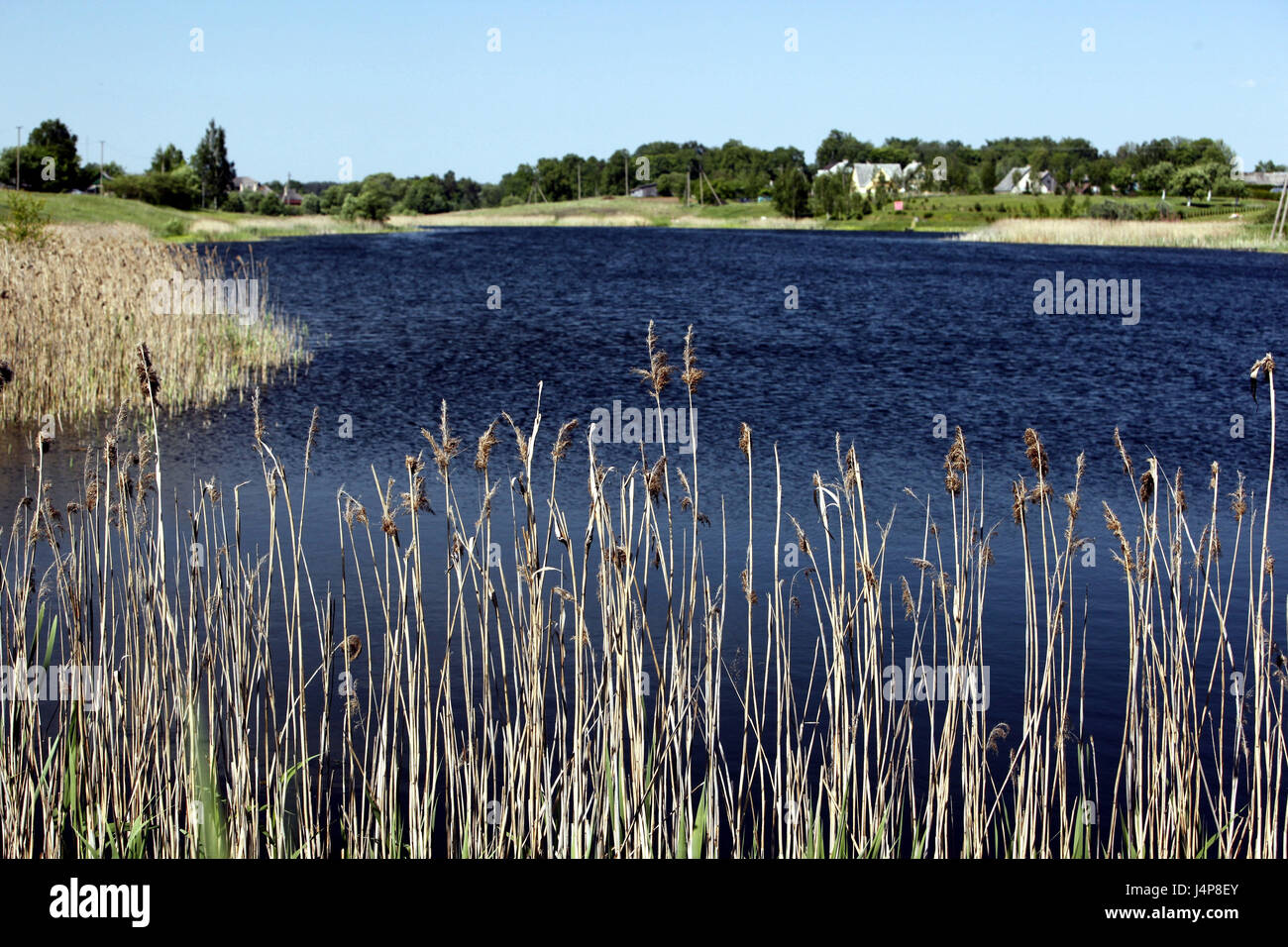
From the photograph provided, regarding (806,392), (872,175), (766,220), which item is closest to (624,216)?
(766,220)

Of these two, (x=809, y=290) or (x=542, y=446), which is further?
(x=809, y=290)

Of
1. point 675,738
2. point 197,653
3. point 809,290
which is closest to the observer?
point 675,738

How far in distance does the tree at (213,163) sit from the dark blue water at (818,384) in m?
57.1

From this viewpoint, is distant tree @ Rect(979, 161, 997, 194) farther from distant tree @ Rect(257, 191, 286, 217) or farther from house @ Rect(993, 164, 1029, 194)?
distant tree @ Rect(257, 191, 286, 217)

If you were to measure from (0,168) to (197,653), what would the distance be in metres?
82.4

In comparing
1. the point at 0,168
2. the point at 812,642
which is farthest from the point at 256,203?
the point at 812,642

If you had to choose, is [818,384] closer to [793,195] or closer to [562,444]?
[562,444]

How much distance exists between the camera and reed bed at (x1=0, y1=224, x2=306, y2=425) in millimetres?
12914

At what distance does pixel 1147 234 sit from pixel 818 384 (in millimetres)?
44446

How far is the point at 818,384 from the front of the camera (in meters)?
17.7

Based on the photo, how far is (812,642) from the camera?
7375mm

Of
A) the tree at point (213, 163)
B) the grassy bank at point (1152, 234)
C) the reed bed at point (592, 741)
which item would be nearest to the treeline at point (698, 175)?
the tree at point (213, 163)

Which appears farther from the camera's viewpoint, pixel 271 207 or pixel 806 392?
pixel 271 207
